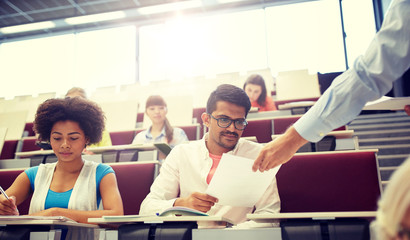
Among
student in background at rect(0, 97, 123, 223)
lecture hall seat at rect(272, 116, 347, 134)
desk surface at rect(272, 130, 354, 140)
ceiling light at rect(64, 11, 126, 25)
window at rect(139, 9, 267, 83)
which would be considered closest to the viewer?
student in background at rect(0, 97, 123, 223)

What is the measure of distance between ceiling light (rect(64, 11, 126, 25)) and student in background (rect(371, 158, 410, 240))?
23.1ft

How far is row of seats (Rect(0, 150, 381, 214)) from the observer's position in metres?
1.58

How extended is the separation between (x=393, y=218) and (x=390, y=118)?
14.1ft

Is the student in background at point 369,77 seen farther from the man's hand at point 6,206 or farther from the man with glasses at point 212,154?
the man's hand at point 6,206

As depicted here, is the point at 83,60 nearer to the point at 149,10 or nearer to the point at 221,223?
the point at 149,10

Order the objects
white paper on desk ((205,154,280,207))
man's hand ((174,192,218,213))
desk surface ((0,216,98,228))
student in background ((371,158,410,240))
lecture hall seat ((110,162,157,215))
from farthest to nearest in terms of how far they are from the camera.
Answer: lecture hall seat ((110,162,157,215))
man's hand ((174,192,218,213))
white paper on desk ((205,154,280,207))
desk surface ((0,216,98,228))
student in background ((371,158,410,240))

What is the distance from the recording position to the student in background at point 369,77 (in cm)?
76

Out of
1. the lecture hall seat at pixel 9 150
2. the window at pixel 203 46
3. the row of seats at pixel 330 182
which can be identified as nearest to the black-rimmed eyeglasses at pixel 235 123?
the row of seats at pixel 330 182

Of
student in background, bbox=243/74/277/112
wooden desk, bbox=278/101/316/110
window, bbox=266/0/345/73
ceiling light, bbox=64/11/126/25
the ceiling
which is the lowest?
wooden desk, bbox=278/101/316/110

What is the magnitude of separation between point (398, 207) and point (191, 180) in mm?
1390

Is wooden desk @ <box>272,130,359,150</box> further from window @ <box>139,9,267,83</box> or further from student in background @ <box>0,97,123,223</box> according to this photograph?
window @ <box>139,9,267,83</box>

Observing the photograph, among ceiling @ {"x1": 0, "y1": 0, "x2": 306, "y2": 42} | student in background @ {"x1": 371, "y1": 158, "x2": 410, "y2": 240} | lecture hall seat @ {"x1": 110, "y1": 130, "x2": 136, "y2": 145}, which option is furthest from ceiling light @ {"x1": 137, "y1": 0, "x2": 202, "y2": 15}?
student in background @ {"x1": 371, "y1": 158, "x2": 410, "y2": 240}

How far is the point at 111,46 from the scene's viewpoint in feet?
24.6

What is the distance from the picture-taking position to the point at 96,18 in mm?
7035
